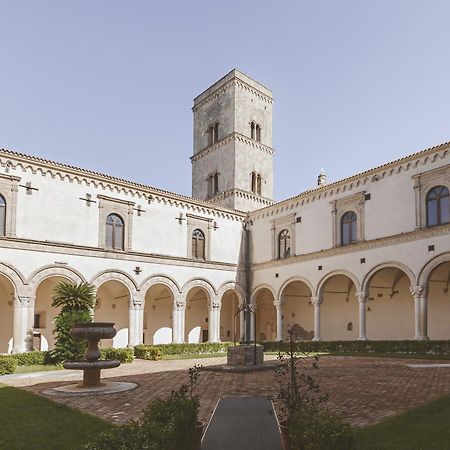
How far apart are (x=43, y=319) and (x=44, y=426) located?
20436mm

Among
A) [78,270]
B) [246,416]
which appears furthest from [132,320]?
[246,416]

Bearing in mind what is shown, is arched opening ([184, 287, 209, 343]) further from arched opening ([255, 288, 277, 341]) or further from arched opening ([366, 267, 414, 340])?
arched opening ([366, 267, 414, 340])

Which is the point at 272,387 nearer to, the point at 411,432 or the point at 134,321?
the point at 411,432

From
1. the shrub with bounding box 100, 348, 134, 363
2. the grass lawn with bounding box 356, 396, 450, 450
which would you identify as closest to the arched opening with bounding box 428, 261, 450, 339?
the shrub with bounding box 100, 348, 134, 363

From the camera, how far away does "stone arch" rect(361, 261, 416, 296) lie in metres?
24.2

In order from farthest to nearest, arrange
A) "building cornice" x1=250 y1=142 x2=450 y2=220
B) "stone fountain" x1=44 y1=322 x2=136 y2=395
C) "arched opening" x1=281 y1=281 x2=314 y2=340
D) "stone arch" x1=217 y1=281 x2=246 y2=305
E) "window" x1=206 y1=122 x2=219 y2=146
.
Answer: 1. "window" x1=206 y1=122 x2=219 y2=146
2. "arched opening" x1=281 y1=281 x2=314 y2=340
3. "stone arch" x1=217 y1=281 x2=246 y2=305
4. "building cornice" x1=250 y1=142 x2=450 y2=220
5. "stone fountain" x1=44 y1=322 x2=136 y2=395

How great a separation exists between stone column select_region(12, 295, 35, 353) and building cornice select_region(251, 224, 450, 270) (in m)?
15.7

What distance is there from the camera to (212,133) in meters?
42.8

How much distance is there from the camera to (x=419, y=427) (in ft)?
25.7

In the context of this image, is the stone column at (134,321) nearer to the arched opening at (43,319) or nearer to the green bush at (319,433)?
the arched opening at (43,319)

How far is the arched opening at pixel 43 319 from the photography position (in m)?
27.3

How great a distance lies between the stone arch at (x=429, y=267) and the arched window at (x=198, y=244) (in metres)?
13.9

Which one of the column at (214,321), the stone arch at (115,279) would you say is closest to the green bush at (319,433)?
the stone arch at (115,279)

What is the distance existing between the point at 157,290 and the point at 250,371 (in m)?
16.5
